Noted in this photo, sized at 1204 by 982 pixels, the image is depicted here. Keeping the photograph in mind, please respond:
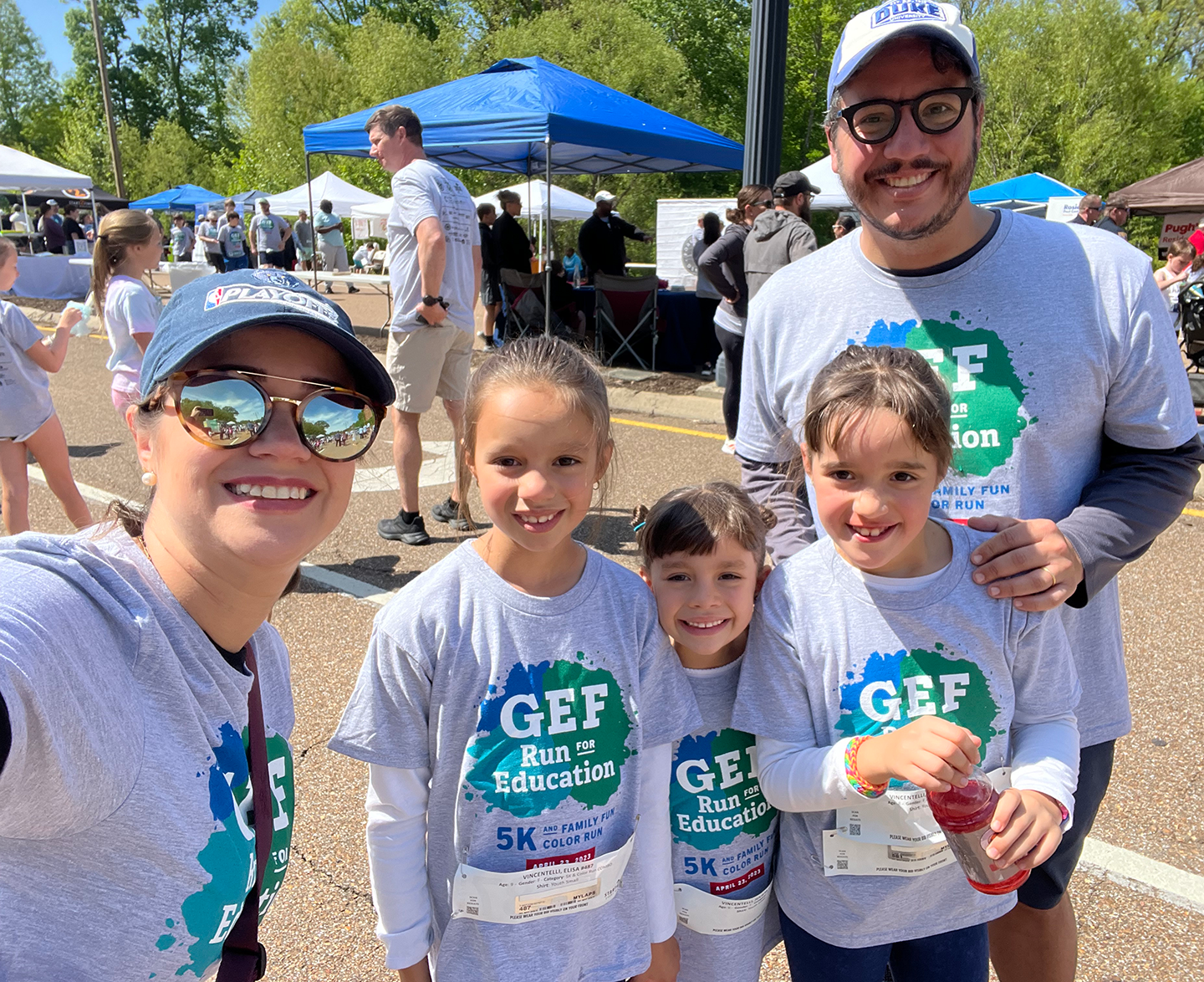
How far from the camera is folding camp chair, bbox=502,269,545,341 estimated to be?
38.0 ft

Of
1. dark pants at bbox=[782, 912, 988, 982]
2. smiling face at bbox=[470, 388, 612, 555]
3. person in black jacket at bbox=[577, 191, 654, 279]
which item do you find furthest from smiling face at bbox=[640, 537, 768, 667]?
person in black jacket at bbox=[577, 191, 654, 279]

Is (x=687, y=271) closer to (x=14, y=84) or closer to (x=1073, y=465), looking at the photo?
(x=1073, y=465)

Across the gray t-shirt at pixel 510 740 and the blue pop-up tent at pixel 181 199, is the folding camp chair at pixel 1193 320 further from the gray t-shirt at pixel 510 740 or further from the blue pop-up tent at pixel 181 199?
the blue pop-up tent at pixel 181 199

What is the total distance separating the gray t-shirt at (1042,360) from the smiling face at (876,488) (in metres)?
0.20

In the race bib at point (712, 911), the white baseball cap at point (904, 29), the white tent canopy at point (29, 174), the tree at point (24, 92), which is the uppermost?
the tree at point (24, 92)

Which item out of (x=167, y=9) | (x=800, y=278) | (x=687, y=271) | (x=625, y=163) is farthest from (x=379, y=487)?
(x=167, y=9)

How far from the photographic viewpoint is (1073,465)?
5.70ft

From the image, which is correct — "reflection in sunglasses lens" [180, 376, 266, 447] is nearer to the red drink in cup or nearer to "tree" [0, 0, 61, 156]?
the red drink in cup

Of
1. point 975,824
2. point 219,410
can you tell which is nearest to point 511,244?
point 219,410

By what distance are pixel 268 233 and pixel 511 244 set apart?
1289cm

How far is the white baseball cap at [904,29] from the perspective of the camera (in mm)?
1624

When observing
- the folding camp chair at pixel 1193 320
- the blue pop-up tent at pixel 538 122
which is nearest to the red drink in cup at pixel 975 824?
the blue pop-up tent at pixel 538 122

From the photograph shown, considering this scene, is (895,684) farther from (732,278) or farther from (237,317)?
(732,278)

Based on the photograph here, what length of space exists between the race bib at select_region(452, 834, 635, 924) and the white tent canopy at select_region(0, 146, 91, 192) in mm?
21288
